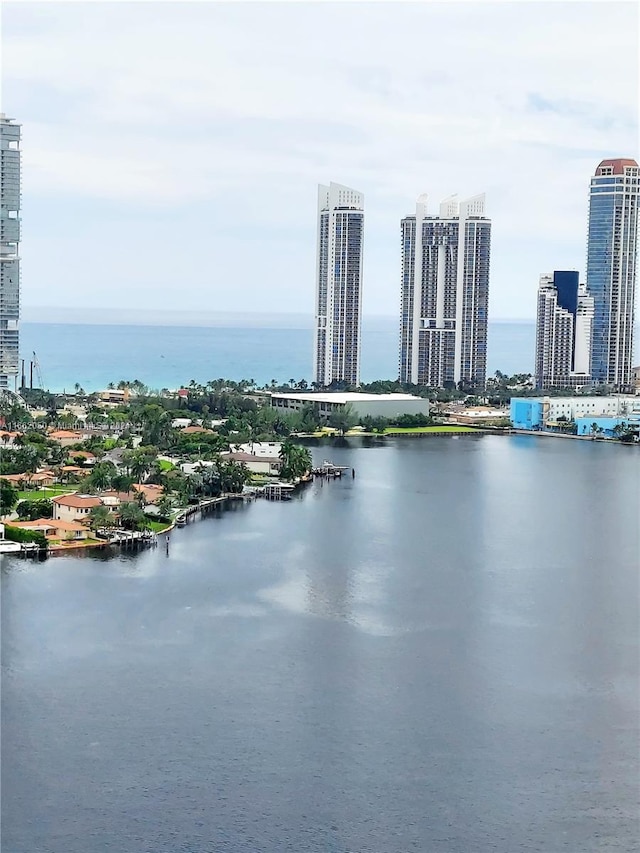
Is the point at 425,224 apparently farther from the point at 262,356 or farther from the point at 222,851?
the point at 262,356

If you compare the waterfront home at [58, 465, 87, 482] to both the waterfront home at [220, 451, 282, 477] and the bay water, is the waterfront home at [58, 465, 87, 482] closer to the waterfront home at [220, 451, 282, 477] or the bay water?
the waterfront home at [220, 451, 282, 477]

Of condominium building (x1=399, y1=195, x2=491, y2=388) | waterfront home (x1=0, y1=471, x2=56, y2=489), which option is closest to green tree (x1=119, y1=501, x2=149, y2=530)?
waterfront home (x1=0, y1=471, x2=56, y2=489)

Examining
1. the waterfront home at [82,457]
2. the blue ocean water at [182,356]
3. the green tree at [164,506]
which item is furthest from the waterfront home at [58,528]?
the blue ocean water at [182,356]

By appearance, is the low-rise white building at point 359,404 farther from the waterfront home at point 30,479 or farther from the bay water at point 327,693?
the bay water at point 327,693

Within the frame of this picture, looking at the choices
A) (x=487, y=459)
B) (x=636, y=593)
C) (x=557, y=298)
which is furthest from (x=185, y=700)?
(x=557, y=298)

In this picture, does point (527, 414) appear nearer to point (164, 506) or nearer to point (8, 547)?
point (164, 506)

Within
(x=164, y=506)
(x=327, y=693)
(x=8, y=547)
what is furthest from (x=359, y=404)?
(x=327, y=693)
